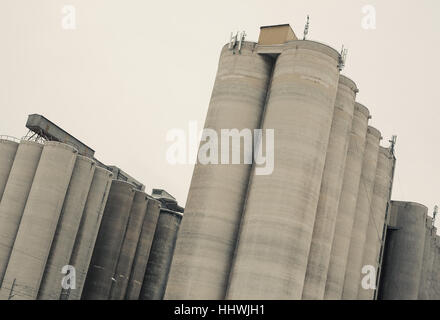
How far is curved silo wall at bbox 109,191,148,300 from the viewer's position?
63625mm

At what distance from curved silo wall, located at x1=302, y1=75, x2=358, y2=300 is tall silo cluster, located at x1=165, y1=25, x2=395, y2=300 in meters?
0.07

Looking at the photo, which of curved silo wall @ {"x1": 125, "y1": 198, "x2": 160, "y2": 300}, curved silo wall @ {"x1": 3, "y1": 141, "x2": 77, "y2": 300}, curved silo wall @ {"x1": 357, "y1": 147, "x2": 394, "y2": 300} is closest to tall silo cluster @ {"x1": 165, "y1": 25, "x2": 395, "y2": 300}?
curved silo wall @ {"x1": 357, "y1": 147, "x2": 394, "y2": 300}

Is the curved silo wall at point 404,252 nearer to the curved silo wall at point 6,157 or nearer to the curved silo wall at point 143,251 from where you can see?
the curved silo wall at point 143,251

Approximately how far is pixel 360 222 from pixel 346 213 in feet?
12.1

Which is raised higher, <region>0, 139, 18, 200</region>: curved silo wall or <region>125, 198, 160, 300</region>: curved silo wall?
<region>0, 139, 18, 200</region>: curved silo wall

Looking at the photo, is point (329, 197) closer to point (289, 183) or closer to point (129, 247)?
point (289, 183)

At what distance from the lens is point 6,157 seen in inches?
2105

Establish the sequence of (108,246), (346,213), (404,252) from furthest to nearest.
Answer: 1. (108,246)
2. (404,252)
3. (346,213)

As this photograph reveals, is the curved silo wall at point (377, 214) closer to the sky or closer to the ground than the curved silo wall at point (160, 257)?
closer to the sky

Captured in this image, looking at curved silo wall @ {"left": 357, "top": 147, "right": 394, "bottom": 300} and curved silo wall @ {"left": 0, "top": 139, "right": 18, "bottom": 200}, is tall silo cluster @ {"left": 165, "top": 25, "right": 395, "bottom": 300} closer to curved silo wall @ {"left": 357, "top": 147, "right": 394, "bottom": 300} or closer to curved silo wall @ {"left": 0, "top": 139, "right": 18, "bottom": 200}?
curved silo wall @ {"left": 357, "top": 147, "right": 394, "bottom": 300}

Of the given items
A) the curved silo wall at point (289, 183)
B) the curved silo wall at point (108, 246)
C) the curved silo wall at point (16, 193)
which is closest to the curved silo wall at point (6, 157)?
the curved silo wall at point (16, 193)

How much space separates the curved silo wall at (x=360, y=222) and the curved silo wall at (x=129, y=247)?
26.7 meters

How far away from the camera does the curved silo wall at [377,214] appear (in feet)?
162

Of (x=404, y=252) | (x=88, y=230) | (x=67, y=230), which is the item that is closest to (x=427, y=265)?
(x=404, y=252)
